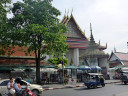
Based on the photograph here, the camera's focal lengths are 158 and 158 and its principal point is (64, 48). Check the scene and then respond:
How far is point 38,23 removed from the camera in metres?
18.7

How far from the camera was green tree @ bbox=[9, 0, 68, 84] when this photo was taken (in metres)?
17.7

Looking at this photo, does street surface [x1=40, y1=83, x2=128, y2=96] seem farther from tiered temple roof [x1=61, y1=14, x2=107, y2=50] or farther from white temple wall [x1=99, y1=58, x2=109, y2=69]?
white temple wall [x1=99, y1=58, x2=109, y2=69]

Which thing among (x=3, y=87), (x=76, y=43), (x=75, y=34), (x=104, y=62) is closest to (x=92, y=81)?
(x=3, y=87)

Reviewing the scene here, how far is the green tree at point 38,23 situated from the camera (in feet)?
58.1

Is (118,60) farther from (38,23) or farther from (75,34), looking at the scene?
(38,23)

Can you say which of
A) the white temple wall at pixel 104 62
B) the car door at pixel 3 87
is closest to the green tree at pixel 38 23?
the car door at pixel 3 87

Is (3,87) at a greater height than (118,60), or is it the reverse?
(118,60)

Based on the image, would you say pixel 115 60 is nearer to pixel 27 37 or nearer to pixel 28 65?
pixel 28 65

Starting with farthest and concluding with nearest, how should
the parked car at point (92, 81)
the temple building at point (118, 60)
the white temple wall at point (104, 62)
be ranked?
the temple building at point (118, 60), the white temple wall at point (104, 62), the parked car at point (92, 81)

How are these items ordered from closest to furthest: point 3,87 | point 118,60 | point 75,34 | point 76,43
Answer: point 3,87 < point 76,43 < point 75,34 < point 118,60

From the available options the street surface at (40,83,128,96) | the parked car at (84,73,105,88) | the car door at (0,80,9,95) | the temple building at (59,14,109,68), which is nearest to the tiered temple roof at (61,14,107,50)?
the temple building at (59,14,109,68)

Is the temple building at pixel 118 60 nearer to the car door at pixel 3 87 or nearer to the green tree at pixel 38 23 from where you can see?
the green tree at pixel 38 23

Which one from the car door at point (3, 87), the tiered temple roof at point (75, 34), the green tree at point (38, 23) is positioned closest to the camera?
the car door at point (3, 87)

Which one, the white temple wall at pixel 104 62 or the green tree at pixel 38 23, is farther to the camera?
the white temple wall at pixel 104 62
